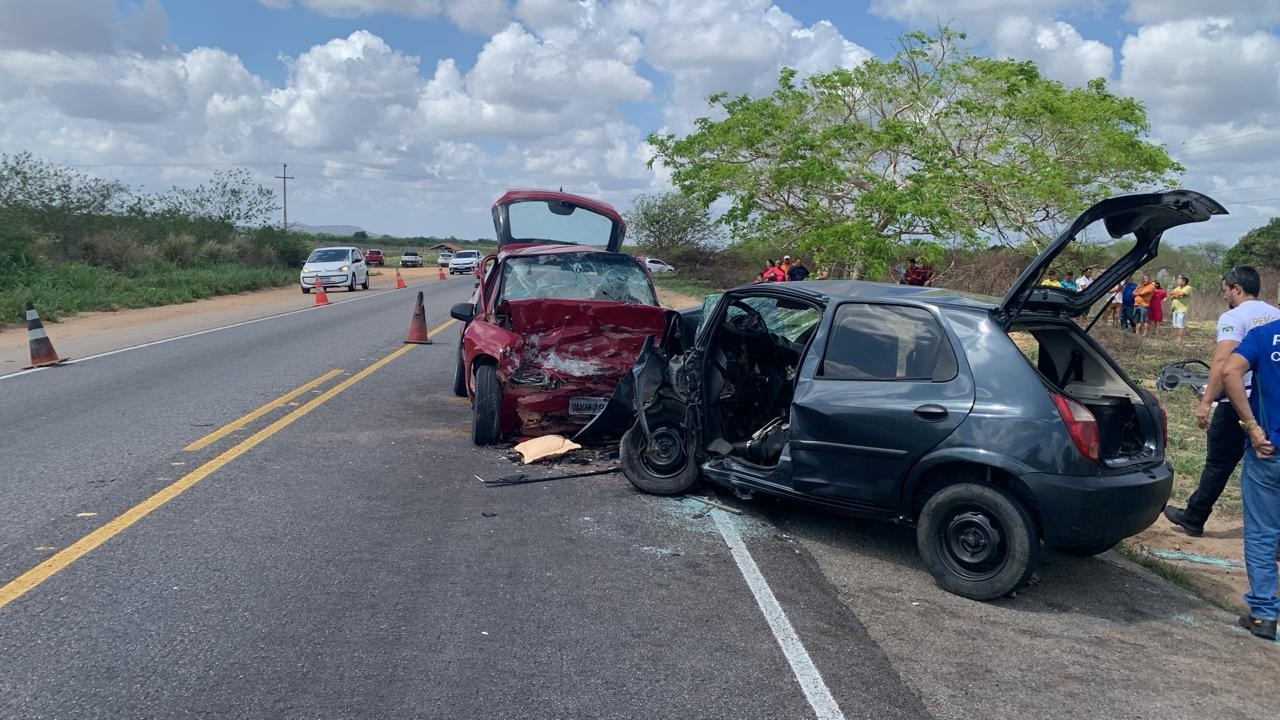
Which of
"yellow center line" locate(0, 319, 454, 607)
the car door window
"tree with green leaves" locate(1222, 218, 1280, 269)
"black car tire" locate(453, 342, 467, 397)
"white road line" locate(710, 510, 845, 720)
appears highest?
"tree with green leaves" locate(1222, 218, 1280, 269)

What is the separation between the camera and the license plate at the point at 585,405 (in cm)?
784

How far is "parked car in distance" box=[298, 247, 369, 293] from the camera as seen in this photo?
3422 cm

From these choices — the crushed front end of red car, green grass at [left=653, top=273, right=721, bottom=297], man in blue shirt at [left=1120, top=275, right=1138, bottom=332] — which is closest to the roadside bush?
green grass at [left=653, top=273, right=721, bottom=297]

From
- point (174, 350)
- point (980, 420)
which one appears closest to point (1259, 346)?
point (980, 420)

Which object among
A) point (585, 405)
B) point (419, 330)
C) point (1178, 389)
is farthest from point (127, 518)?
point (1178, 389)

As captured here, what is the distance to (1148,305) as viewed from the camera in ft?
72.3

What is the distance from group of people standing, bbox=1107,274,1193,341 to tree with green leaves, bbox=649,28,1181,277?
2297mm

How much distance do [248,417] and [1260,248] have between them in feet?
159

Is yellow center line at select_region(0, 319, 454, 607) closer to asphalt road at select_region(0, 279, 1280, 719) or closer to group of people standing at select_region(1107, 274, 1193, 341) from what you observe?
asphalt road at select_region(0, 279, 1280, 719)

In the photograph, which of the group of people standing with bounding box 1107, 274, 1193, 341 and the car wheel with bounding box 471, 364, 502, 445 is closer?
the car wheel with bounding box 471, 364, 502, 445

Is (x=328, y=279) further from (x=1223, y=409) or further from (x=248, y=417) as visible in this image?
(x=1223, y=409)

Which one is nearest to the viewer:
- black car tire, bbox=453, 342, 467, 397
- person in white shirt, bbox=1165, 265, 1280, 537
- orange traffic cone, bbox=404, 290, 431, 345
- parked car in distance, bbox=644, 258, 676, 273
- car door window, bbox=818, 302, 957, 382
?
car door window, bbox=818, 302, 957, 382

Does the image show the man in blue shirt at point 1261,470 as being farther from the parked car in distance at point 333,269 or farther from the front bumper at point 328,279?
the front bumper at point 328,279

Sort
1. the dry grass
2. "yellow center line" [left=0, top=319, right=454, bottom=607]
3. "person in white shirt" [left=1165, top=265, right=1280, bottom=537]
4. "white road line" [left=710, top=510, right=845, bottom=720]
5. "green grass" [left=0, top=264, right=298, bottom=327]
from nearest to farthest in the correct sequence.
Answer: "white road line" [left=710, top=510, right=845, bottom=720]
"yellow center line" [left=0, top=319, right=454, bottom=607]
"person in white shirt" [left=1165, top=265, right=1280, bottom=537]
the dry grass
"green grass" [left=0, top=264, right=298, bottom=327]
